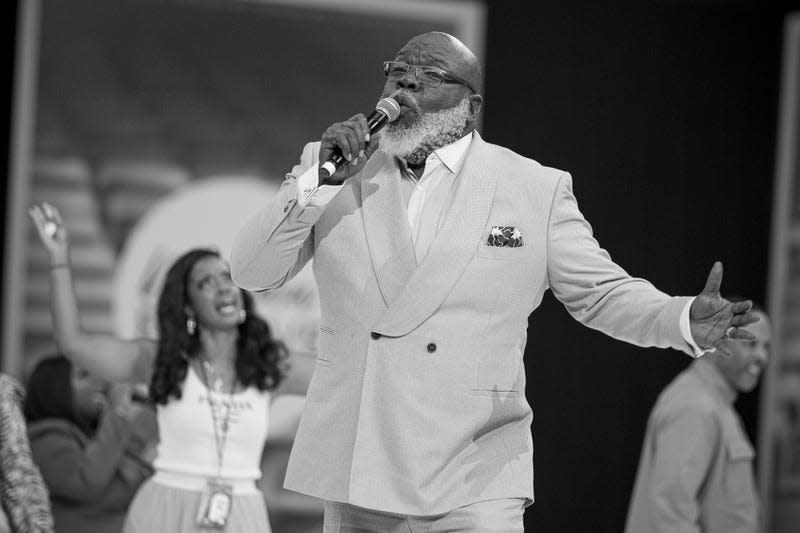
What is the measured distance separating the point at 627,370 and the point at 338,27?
2.20 m

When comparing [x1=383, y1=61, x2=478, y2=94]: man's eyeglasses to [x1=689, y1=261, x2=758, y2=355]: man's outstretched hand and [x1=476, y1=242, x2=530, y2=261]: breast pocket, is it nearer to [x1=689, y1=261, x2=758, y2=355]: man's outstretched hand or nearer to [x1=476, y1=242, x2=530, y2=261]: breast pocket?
[x1=476, y1=242, x2=530, y2=261]: breast pocket

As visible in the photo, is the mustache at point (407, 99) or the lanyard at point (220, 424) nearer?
the mustache at point (407, 99)

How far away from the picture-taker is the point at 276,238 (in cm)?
236

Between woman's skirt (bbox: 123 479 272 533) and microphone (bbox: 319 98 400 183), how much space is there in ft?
6.65

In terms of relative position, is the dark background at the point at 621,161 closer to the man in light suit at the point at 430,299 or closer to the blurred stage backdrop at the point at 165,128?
the blurred stage backdrop at the point at 165,128

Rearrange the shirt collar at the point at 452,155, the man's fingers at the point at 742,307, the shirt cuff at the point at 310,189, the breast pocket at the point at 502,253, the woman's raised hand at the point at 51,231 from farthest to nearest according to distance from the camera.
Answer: the woman's raised hand at the point at 51,231 < the shirt collar at the point at 452,155 < the breast pocket at the point at 502,253 < the shirt cuff at the point at 310,189 < the man's fingers at the point at 742,307

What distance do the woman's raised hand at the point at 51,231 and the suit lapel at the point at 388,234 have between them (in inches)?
87.0

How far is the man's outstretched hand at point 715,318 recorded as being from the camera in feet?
7.29

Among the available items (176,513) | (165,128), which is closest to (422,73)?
(176,513)


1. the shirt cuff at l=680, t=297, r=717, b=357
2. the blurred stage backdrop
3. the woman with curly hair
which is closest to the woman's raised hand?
the woman with curly hair

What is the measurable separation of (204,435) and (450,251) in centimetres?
198

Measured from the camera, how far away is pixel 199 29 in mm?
5605

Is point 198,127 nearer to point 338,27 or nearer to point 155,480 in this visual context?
point 338,27

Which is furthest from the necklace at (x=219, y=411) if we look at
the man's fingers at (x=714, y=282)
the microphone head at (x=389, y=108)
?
the man's fingers at (x=714, y=282)
